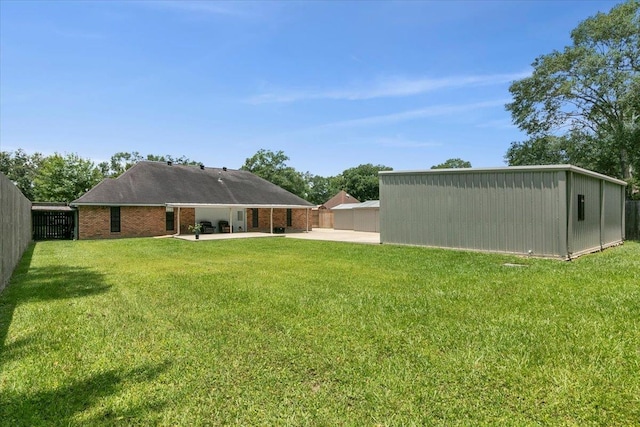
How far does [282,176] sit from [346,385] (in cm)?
4247

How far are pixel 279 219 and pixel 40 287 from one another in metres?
20.4

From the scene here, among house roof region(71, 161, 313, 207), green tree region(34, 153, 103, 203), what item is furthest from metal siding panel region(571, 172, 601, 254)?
green tree region(34, 153, 103, 203)

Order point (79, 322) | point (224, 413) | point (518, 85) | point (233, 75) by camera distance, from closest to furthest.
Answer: point (224, 413)
point (79, 322)
point (233, 75)
point (518, 85)

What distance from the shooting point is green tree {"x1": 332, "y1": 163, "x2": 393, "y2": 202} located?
60219mm

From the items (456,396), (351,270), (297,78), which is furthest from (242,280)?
(297,78)

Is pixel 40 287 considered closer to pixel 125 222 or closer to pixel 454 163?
pixel 125 222

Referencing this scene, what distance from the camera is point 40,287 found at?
22.6ft

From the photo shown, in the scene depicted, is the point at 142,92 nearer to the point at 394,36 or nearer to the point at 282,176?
the point at 394,36

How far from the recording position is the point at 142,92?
16.0 metres

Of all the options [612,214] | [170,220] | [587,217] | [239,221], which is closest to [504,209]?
[587,217]

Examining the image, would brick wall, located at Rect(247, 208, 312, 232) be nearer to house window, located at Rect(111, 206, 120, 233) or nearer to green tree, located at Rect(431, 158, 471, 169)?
house window, located at Rect(111, 206, 120, 233)

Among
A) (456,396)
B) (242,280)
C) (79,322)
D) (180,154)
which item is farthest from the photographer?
(180,154)

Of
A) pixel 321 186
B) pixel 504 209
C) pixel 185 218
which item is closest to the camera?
pixel 504 209

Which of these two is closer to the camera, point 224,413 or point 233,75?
point 224,413
